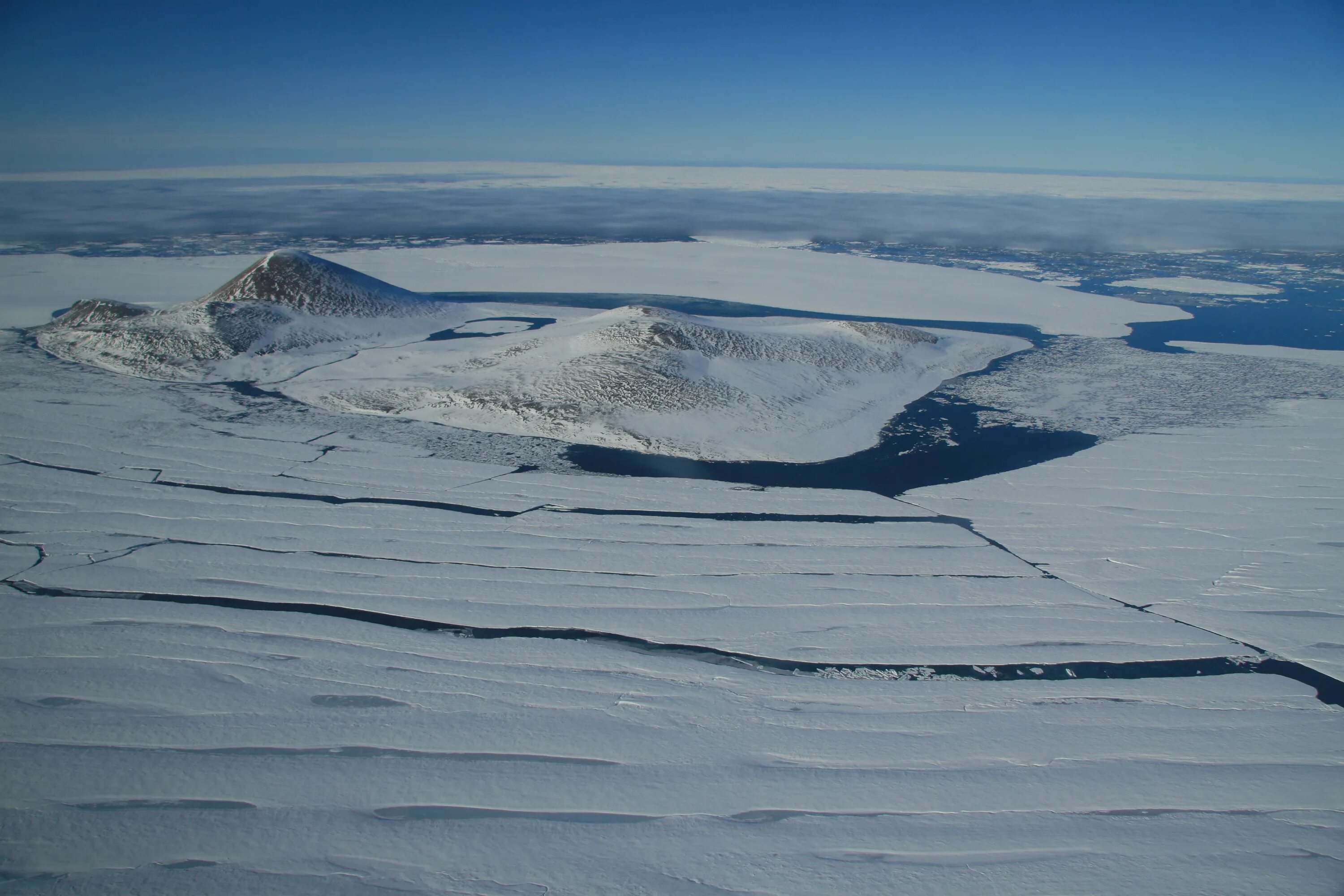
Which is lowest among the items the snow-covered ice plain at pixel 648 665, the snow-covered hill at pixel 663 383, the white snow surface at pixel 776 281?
the snow-covered ice plain at pixel 648 665

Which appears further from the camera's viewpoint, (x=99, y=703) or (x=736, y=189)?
(x=736, y=189)

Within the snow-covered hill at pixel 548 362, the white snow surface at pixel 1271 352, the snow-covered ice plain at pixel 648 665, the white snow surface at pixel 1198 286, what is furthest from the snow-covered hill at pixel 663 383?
the white snow surface at pixel 1198 286

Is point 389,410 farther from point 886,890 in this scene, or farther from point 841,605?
point 886,890

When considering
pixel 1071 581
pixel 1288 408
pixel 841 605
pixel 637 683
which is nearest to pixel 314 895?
pixel 637 683

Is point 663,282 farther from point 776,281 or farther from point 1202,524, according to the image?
point 1202,524

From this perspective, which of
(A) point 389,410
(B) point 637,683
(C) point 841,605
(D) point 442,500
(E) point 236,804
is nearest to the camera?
(E) point 236,804

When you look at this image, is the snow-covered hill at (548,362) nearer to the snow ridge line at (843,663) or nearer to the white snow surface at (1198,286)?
the snow ridge line at (843,663)

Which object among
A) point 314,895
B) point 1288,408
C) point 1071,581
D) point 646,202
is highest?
point 646,202
